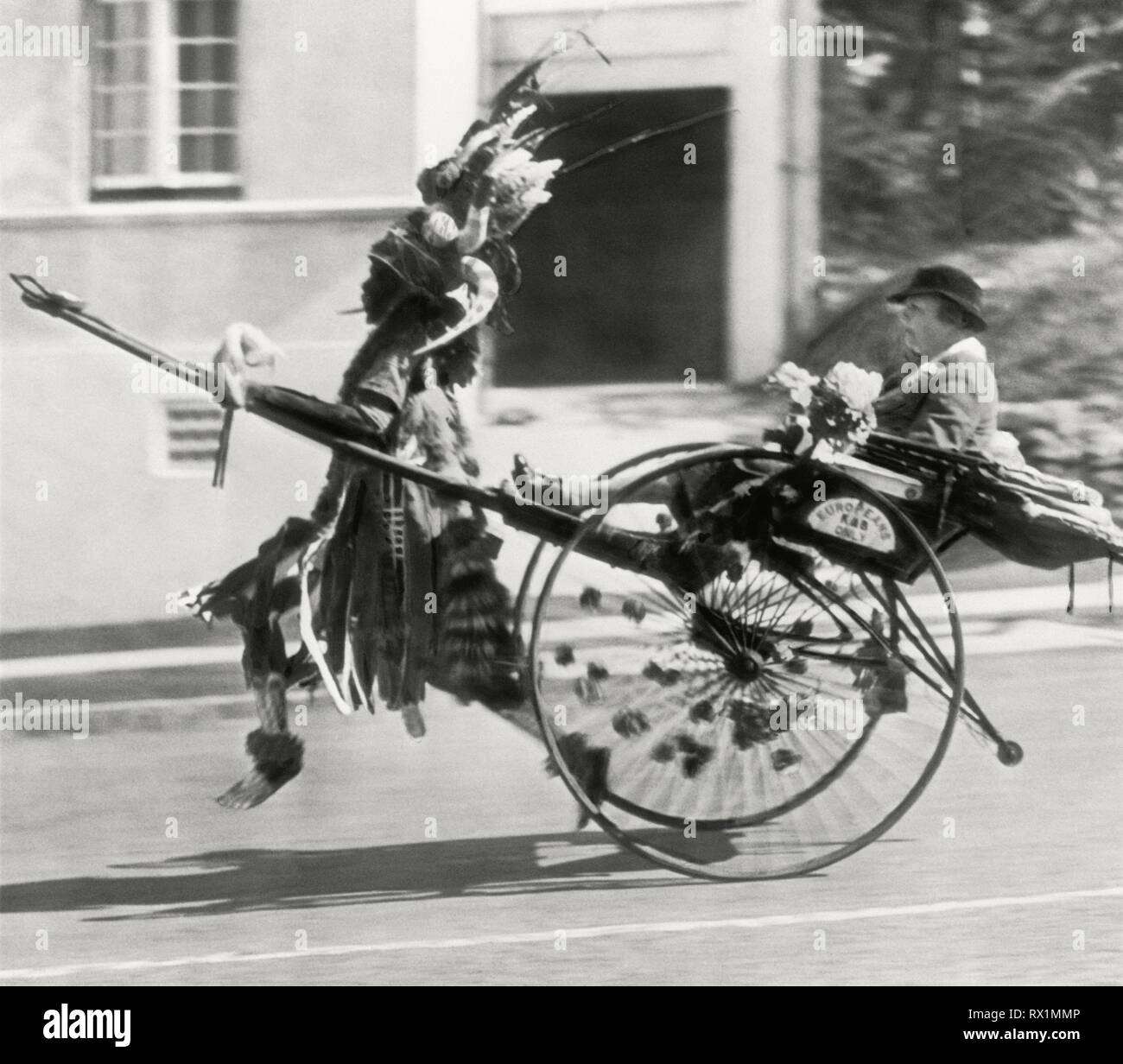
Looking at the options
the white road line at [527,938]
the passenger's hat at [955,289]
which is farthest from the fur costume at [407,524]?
the passenger's hat at [955,289]

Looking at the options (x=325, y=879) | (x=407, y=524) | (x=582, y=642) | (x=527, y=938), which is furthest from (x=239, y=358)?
(x=527, y=938)

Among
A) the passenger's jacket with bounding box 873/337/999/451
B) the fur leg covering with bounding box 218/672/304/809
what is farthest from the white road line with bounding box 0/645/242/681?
the passenger's jacket with bounding box 873/337/999/451

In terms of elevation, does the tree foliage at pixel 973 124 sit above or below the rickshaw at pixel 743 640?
above

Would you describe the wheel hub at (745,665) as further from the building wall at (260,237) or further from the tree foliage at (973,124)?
the tree foliage at (973,124)

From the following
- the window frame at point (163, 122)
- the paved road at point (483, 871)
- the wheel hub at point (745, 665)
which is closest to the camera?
the paved road at point (483, 871)

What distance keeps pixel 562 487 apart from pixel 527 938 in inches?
48.5

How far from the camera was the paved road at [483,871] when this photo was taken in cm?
734

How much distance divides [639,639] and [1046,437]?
1255 mm

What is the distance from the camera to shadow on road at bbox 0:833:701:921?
7.45 metres

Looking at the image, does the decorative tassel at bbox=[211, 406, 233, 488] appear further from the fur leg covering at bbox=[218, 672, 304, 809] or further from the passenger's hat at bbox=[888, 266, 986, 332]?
the passenger's hat at bbox=[888, 266, 986, 332]

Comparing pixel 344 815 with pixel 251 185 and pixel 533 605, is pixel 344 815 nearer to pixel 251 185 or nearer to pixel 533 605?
pixel 533 605

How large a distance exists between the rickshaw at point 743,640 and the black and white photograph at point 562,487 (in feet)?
0.04

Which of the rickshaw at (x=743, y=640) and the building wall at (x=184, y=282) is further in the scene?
the building wall at (x=184, y=282)
